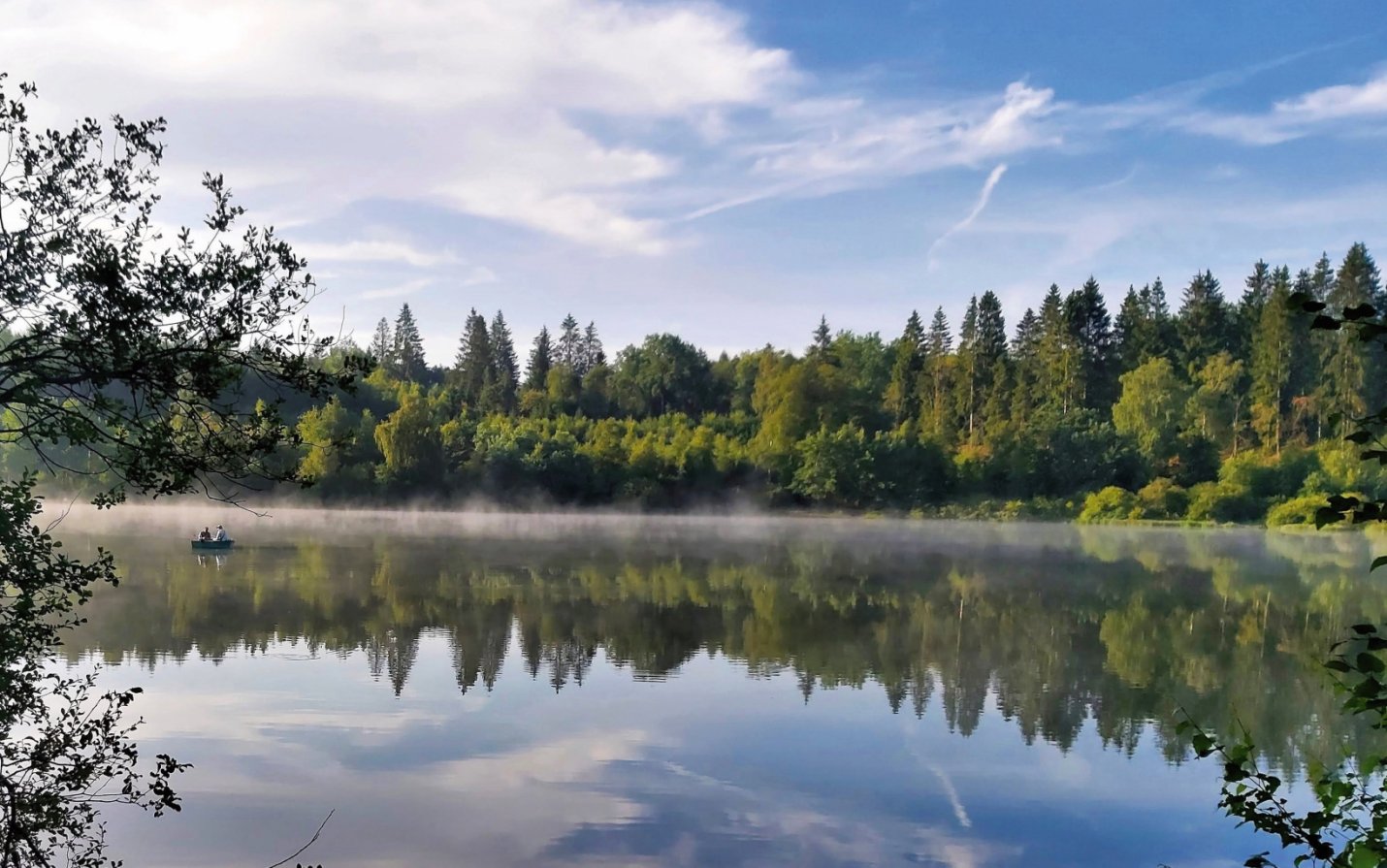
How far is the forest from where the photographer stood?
59250 mm

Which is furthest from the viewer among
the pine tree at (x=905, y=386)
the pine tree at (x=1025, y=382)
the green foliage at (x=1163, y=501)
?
the pine tree at (x=905, y=386)

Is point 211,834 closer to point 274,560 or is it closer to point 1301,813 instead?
point 1301,813

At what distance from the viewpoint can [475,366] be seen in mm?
89188

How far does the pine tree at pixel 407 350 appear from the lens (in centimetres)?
10025

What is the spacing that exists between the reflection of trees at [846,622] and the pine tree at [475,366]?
50119 millimetres

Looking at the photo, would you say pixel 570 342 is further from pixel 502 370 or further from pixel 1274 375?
pixel 1274 375

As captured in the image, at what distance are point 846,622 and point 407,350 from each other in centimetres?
8730

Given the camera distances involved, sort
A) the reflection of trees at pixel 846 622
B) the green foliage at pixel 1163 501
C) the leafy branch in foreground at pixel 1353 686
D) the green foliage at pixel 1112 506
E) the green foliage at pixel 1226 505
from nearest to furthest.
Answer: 1. the leafy branch in foreground at pixel 1353 686
2. the reflection of trees at pixel 846 622
3. the green foliage at pixel 1226 505
4. the green foliage at pixel 1163 501
5. the green foliage at pixel 1112 506

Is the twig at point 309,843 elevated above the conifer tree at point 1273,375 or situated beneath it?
situated beneath

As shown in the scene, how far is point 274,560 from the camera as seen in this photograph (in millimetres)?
30250

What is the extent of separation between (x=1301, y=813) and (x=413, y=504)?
182 feet

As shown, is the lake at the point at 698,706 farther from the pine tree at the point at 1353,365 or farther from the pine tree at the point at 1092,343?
the pine tree at the point at 1092,343

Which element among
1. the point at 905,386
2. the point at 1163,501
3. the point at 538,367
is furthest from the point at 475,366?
the point at 1163,501

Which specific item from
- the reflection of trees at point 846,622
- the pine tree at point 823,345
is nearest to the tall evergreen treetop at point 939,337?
the pine tree at point 823,345
